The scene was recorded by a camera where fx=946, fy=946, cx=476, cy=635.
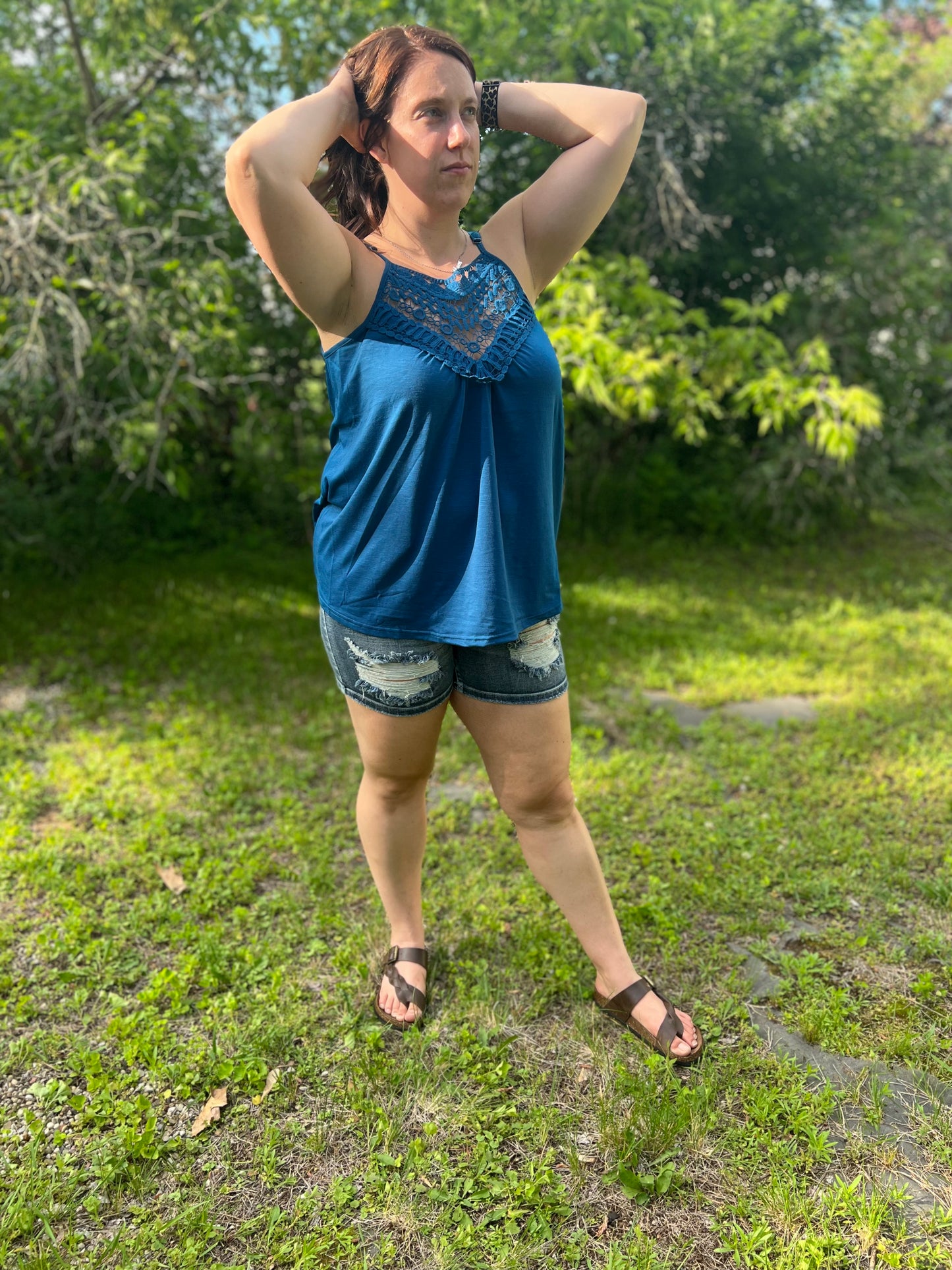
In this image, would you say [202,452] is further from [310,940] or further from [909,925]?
[909,925]

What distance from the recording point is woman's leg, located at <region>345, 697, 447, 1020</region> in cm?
200

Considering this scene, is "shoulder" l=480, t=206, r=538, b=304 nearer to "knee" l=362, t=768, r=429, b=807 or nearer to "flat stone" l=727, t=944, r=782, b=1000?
"knee" l=362, t=768, r=429, b=807

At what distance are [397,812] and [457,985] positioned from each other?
53cm

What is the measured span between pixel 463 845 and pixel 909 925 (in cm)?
131

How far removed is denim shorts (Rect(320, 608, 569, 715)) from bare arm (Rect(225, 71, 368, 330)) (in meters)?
0.64

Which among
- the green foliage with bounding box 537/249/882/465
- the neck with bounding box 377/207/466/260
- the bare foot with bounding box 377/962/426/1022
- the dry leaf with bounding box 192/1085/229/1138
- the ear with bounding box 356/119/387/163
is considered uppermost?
the ear with bounding box 356/119/387/163

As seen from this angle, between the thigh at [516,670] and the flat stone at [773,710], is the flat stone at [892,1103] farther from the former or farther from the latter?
the flat stone at [773,710]

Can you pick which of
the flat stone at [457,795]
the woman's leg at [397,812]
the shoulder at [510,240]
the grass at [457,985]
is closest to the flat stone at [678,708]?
the grass at [457,985]

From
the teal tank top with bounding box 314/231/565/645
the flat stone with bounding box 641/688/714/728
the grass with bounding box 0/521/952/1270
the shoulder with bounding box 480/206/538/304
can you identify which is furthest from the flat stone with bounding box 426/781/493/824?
the shoulder with bounding box 480/206/538/304

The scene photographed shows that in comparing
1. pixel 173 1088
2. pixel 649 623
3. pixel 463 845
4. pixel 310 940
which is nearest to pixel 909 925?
pixel 463 845

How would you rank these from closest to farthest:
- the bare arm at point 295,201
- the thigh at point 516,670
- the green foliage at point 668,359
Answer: the bare arm at point 295,201, the thigh at point 516,670, the green foliage at point 668,359

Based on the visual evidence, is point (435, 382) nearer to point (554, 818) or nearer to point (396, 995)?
point (554, 818)

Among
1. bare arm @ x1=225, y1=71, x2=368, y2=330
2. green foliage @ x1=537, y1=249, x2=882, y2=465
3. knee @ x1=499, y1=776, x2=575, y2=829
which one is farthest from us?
green foliage @ x1=537, y1=249, x2=882, y2=465

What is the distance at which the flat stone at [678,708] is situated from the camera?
401 centimetres
